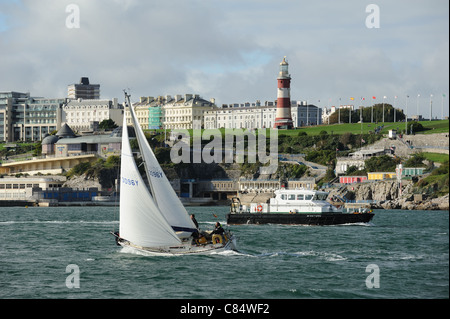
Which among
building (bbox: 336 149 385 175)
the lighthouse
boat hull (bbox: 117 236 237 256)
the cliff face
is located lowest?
boat hull (bbox: 117 236 237 256)

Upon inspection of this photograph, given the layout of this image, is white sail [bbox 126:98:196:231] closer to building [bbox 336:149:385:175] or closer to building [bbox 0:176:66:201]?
building [bbox 336:149:385:175]

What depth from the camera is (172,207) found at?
132ft

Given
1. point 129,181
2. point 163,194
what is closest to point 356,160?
point 163,194

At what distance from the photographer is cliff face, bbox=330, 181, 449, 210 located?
116 metres

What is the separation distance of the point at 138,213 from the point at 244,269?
6060 mm

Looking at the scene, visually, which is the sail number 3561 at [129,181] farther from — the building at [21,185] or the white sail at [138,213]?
the building at [21,185]

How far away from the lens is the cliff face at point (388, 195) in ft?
380

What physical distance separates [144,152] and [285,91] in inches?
5546

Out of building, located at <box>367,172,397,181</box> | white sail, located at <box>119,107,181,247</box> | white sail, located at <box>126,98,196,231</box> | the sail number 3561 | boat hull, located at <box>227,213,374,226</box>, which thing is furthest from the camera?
building, located at <box>367,172,397,181</box>

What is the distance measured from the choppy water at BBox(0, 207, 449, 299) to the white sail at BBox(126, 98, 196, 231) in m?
1.86

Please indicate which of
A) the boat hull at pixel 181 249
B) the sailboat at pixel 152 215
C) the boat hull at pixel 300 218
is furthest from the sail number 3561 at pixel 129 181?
the boat hull at pixel 300 218

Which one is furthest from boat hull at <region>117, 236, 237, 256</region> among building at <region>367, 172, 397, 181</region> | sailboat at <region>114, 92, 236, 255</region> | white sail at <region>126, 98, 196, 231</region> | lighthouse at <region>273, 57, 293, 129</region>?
lighthouse at <region>273, 57, 293, 129</region>
